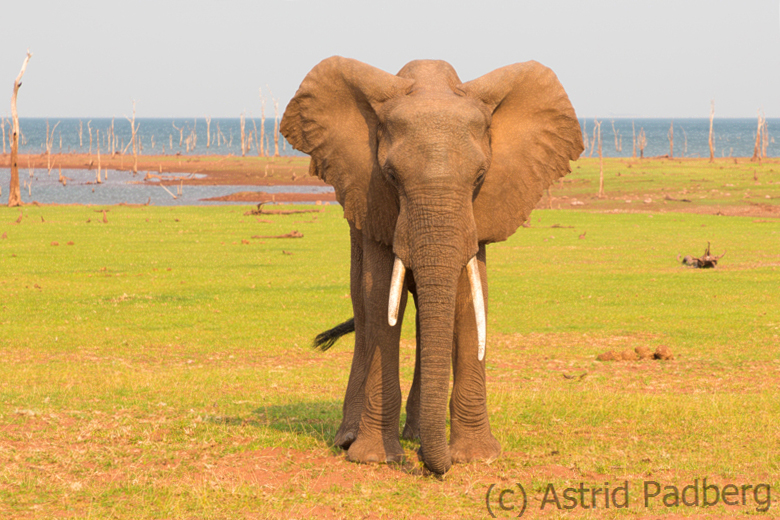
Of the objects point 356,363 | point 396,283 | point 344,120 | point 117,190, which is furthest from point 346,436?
point 117,190

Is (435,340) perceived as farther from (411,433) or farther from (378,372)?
(411,433)

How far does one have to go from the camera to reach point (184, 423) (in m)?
8.48

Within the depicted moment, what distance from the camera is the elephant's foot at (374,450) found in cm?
718

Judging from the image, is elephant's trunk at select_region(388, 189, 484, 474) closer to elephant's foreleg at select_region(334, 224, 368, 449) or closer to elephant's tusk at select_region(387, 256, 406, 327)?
elephant's tusk at select_region(387, 256, 406, 327)

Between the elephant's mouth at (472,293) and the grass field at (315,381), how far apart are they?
127cm

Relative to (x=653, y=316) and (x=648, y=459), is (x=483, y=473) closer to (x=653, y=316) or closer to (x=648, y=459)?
(x=648, y=459)

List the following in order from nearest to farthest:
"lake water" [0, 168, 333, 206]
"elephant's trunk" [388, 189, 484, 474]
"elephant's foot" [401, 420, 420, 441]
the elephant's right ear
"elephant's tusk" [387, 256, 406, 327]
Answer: "elephant's trunk" [388, 189, 484, 474] → "elephant's tusk" [387, 256, 406, 327] → the elephant's right ear → "elephant's foot" [401, 420, 420, 441] → "lake water" [0, 168, 333, 206]

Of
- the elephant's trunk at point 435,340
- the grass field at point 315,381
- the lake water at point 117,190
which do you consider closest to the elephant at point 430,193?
the elephant's trunk at point 435,340

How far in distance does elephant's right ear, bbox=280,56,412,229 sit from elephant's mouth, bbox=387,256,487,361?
2.44 ft

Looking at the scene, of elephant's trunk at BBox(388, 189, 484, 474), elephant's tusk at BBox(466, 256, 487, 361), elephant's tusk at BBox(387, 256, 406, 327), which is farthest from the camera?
elephant's tusk at BBox(466, 256, 487, 361)

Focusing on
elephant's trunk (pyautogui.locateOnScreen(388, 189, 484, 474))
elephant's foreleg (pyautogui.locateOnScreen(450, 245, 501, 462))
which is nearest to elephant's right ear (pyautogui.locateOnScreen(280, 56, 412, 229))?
elephant's trunk (pyautogui.locateOnScreen(388, 189, 484, 474))

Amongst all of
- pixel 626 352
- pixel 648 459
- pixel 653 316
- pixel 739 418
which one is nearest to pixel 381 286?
pixel 648 459

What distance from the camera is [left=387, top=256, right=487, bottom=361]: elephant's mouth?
6434mm

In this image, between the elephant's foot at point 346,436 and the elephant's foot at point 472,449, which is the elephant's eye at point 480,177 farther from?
the elephant's foot at point 346,436
